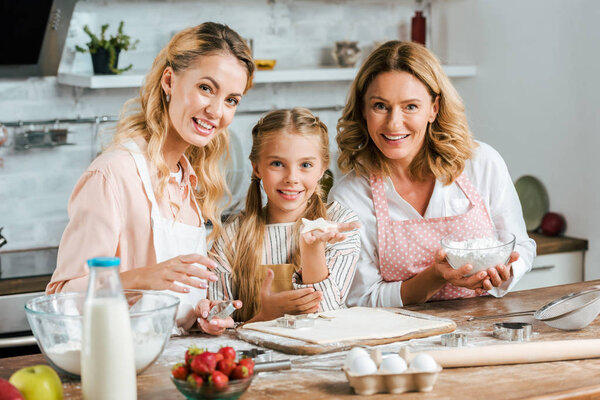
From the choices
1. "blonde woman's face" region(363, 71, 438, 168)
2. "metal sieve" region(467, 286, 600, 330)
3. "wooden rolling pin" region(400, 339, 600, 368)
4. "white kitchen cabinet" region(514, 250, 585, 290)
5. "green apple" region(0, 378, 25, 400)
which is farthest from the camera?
"white kitchen cabinet" region(514, 250, 585, 290)

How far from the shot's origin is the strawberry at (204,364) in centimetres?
133

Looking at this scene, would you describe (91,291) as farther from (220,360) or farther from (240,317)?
(240,317)

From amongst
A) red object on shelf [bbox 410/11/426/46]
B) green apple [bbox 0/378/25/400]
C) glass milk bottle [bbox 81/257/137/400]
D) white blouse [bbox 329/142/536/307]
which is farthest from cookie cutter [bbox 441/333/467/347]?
red object on shelf [bbox 410/11/426/46]

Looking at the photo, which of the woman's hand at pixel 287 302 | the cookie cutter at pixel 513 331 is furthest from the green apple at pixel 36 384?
the cookie cutter at pixel 513 331

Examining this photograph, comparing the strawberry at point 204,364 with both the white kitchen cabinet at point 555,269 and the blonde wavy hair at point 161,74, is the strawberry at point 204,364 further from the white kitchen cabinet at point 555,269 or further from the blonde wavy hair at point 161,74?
the white kitchen cabinet at point 555,269

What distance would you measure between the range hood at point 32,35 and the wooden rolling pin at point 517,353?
2415 millimetres

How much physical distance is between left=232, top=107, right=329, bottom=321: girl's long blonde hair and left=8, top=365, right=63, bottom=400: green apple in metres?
0.91

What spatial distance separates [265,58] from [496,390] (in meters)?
2.86

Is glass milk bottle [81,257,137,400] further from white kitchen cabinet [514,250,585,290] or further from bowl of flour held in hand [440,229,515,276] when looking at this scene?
white kitchen cabinet [514,250,585,290]

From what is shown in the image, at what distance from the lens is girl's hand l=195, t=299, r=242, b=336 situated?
1845 millimetres

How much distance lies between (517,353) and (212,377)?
655 mm

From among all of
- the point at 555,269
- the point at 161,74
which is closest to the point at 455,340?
the point at 161,74

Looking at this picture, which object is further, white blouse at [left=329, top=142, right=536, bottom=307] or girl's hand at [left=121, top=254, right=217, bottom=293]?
white blouse at [left=329, top=142, right=536, bottom=307]

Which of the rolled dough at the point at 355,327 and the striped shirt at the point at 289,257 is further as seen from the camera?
the striped shirt at the point at 289,257
